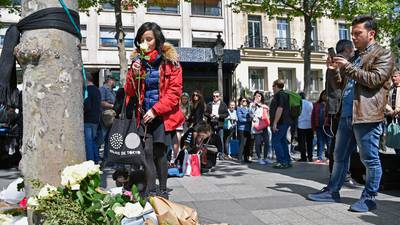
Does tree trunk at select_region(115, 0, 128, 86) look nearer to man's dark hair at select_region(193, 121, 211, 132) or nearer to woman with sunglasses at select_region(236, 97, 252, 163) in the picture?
woman with sunglasses at select_region(236, 97, 252, 163)

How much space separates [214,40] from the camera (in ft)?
98.2

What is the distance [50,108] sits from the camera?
245 cm

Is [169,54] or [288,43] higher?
[288,43]

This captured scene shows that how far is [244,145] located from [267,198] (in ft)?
16.9

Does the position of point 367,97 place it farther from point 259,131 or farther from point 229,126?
point 229,126

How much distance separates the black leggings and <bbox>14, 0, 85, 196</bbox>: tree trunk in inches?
73.5

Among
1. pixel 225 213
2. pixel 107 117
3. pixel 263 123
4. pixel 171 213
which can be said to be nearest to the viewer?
pixel 171 213

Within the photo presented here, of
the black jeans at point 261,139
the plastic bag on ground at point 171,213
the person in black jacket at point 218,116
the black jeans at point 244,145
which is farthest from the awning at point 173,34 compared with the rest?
the plastic bag on ground at point 171,213

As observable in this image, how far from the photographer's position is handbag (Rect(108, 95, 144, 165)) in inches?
161

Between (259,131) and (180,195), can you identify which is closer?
(180,195)

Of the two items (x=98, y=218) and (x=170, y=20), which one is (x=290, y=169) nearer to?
(x=98, y=218)

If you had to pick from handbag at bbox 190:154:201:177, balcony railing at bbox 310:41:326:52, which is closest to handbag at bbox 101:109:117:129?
handbag at bbox 190:154:201:177

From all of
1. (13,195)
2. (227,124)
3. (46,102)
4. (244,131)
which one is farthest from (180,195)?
(227,124)

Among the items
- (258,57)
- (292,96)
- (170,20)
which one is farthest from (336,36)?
(292,96)
